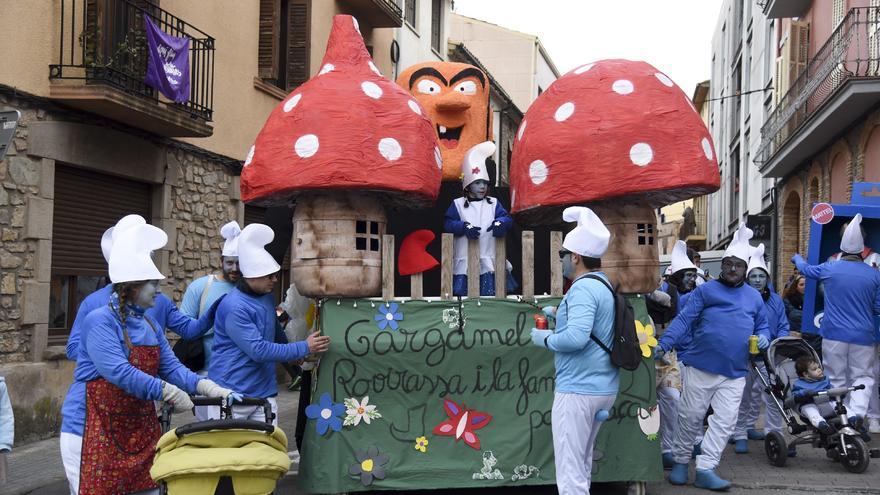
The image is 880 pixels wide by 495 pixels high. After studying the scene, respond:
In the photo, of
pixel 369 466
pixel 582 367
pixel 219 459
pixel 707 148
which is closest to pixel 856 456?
pixel 707 148

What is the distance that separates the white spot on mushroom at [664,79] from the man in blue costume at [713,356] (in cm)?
150

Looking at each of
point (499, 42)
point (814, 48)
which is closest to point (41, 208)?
point (814, 48)

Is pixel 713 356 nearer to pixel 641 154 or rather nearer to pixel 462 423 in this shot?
pixel 641 154

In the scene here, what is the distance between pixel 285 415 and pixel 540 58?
34550 millimetres

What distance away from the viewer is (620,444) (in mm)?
6918

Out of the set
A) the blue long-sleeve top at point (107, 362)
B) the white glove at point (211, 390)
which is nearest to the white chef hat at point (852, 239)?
the white glove at point (211, 390)

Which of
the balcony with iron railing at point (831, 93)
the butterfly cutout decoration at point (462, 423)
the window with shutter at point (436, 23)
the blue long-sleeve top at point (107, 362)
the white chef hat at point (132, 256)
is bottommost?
the butterfly cutout decoration at point (462, 423)

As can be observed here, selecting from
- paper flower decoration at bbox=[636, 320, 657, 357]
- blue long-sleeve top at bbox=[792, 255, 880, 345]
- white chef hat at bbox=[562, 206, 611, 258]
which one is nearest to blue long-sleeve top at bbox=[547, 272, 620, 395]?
white chef hat at bbox=[562, 206, 611, 258]

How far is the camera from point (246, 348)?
19.2 feet

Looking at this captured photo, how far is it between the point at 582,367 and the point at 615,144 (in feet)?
6.55

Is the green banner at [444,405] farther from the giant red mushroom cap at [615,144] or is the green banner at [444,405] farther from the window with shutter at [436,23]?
the window with shutter at [436,23]

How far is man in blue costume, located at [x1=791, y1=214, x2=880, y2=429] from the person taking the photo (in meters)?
9.45

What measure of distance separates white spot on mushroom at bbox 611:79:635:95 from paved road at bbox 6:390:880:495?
2.98 meters

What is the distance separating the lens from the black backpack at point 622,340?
5488 mm
